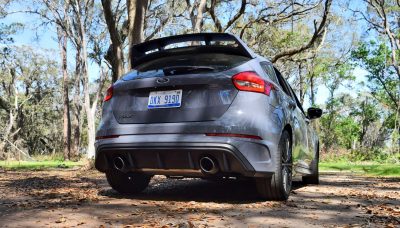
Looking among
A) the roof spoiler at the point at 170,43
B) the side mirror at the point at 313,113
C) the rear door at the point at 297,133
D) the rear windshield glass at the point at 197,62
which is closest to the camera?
the rear windshield glass at the point at 197,62

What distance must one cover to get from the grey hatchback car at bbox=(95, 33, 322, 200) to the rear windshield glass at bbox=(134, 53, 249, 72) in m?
0.01

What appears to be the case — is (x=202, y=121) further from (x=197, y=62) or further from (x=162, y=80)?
(x=197, y=62)

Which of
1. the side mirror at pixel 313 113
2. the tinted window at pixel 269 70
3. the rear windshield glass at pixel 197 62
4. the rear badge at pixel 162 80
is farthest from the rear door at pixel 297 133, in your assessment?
the rear badge at pixel 162 80

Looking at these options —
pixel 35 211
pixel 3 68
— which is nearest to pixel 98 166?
pixel 35 211

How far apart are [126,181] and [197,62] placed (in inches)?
67.5

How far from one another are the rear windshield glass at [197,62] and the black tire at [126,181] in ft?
4.05

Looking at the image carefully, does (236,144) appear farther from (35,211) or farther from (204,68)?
(35,211)

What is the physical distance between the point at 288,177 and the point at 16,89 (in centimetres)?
4069

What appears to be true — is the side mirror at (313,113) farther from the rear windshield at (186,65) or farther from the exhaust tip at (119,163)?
the exhaust tip at (119,163)

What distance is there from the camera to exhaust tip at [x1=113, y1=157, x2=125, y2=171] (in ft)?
14.9

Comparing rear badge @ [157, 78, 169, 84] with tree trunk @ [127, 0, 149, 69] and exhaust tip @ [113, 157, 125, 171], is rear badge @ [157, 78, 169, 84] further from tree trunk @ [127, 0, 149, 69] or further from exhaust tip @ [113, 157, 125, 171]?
tree trunk @ [127, 0, 149, 69]

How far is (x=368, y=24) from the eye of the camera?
3012 centimetres

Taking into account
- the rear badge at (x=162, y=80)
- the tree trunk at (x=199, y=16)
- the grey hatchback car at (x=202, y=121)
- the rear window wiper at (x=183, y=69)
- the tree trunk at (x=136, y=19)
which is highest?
the tree trunk at (x=199, y=16)

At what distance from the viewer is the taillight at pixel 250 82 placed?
4.25 meters
